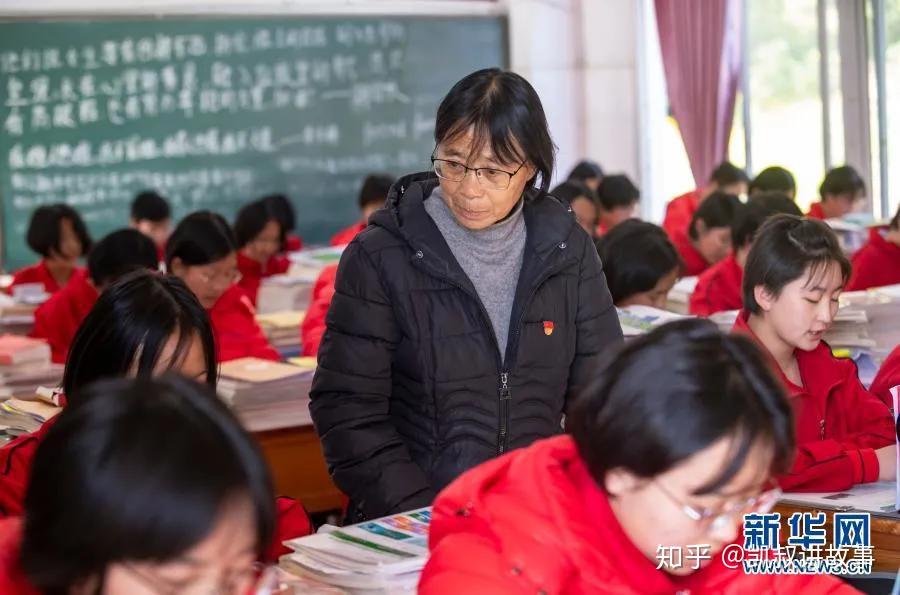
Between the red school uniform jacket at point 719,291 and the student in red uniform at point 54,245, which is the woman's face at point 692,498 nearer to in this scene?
the red school uniform jacket at point 719,291

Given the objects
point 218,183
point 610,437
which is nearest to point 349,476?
point 610,437

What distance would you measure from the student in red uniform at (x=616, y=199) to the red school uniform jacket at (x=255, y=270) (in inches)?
59.8

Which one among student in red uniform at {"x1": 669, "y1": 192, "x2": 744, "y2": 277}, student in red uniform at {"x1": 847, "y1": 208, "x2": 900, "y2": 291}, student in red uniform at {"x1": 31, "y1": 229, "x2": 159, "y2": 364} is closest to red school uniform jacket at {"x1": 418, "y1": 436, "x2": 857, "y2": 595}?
student in red uniform at {"x1": 31, "y1": 229, "x2": 159, "y2": 364}

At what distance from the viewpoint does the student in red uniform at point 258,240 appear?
563 cm

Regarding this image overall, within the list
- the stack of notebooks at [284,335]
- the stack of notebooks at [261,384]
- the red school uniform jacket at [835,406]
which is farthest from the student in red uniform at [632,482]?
the stack of notebooks at [284,335]

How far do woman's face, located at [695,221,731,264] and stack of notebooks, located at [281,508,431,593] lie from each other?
3618 mm

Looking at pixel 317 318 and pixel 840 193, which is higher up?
pixel 840 193

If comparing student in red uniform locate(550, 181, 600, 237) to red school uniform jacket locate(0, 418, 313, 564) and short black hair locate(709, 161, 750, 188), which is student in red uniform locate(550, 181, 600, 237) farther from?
red school uniform jacket locate(0, 418, 313, 564)

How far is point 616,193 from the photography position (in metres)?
6.21

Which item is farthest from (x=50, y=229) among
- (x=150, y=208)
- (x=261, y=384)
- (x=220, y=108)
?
(x=261, y=384)

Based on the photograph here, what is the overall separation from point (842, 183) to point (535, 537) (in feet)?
17.4

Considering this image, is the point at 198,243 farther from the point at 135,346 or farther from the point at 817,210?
the point at 817,210

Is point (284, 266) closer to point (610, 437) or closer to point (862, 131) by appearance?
point (862, 131)

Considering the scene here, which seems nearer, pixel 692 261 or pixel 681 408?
pixel 681 408
